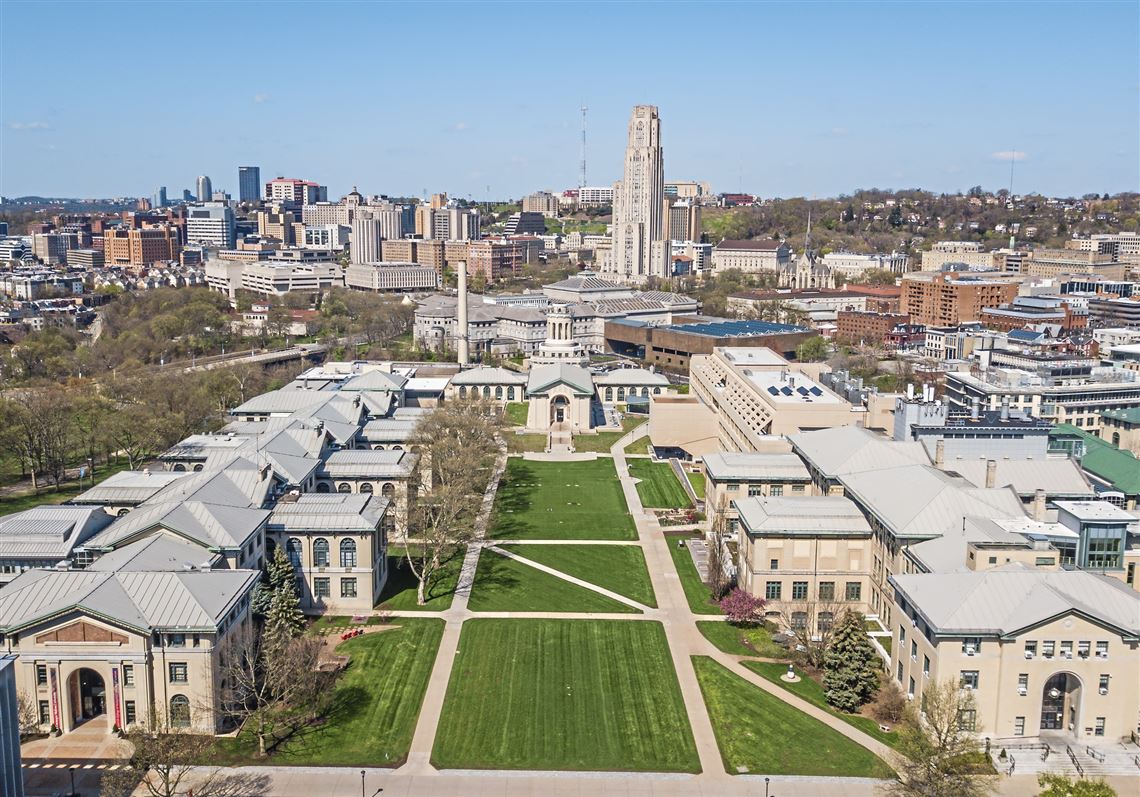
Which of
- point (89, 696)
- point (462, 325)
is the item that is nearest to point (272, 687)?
point (89, 696)

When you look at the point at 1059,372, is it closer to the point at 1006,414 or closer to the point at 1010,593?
the point at 1006,414

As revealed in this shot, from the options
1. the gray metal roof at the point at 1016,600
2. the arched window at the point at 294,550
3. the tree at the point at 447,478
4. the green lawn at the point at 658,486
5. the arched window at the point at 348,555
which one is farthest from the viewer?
the green lawn at the point at 658,486

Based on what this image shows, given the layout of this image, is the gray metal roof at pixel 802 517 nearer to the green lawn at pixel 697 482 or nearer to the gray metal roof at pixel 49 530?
the green lawn at pixel 697 482

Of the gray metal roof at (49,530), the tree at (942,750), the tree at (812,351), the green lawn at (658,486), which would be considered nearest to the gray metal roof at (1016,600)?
the tree at (942,750)

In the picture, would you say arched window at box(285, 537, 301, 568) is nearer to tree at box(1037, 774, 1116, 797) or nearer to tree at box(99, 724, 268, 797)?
tree at box(99, 724, 268, 797)

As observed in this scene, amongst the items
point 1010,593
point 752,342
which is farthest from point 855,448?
point 752,342

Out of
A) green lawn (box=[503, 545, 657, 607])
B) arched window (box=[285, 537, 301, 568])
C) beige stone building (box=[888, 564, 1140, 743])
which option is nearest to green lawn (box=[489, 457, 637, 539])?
green lawn (box=[503, 545, 657, 607])
